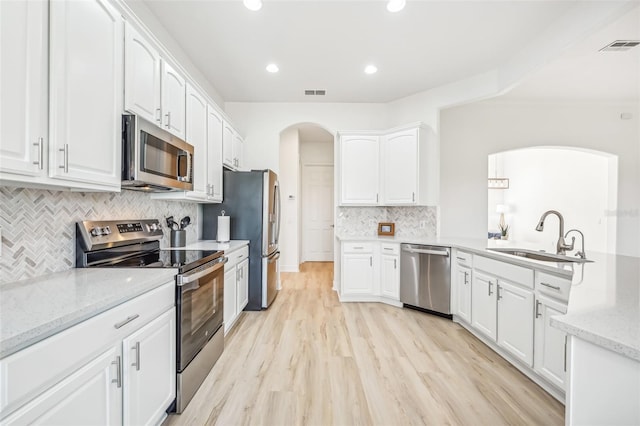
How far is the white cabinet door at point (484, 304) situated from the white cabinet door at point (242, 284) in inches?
95.9

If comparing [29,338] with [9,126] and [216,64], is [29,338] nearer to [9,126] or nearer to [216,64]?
[9,126]

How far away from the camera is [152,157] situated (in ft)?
6.01

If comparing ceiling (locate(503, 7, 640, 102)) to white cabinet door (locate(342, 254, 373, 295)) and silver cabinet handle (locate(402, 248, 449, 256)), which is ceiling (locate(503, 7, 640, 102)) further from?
white cabinet door (locate(342, 254, 373, 295))

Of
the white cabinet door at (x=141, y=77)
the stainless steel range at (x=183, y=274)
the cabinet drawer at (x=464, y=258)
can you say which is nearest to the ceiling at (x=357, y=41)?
the white cabinet door at (x=141, y=77)

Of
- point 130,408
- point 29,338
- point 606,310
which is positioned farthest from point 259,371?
point 606,310

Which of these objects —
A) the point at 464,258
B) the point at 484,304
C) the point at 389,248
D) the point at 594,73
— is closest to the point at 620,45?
the point at 594,73

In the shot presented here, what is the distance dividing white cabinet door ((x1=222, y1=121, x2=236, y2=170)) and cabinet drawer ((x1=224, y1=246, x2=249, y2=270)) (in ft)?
3.61

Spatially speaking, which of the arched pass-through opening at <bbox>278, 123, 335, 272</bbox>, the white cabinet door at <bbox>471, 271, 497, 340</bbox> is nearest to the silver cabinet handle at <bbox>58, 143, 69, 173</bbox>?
the white cabinet door at <bbox>471, 271, 497, 340</bbox>

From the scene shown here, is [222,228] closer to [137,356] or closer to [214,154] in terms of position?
[214,154]

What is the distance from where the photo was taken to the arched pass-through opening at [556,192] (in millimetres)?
4514

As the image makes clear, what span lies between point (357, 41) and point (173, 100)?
1.86m

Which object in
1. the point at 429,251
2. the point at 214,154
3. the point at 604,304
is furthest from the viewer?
the point at 429,251

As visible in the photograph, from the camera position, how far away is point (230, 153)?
3711 mm

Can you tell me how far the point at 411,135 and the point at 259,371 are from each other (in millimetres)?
3317
